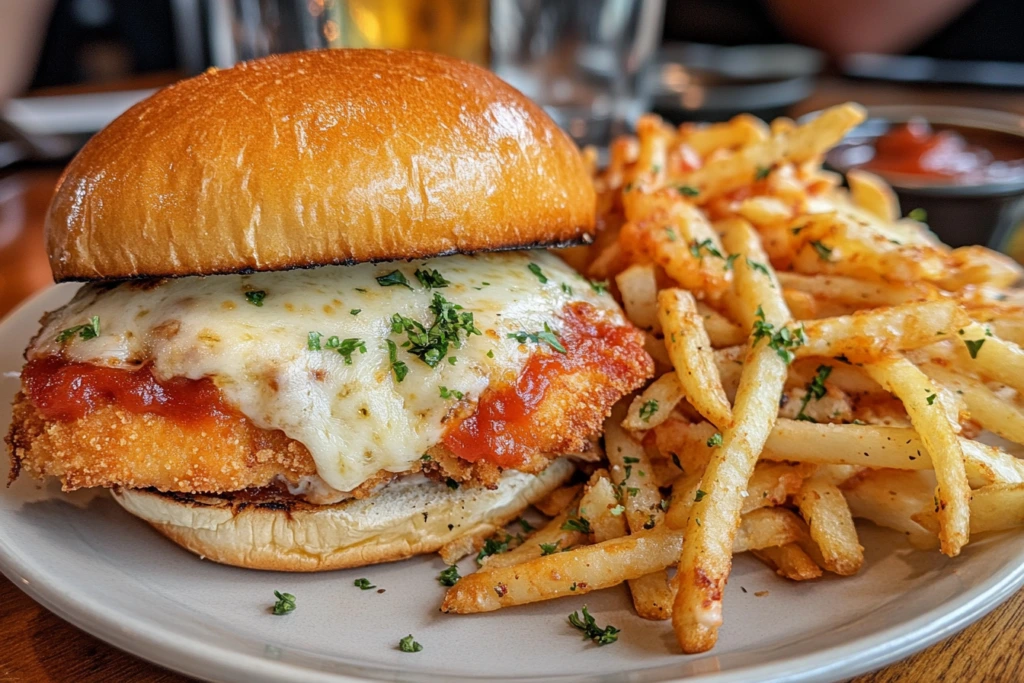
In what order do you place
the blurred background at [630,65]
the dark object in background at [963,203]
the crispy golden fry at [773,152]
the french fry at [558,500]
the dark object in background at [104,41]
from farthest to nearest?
the dark object in background at [104,41] → the blurred background at [630,65] → the dark object in background at [963,203] → the crispy golden fry at [773,152] → the french fry at [558,500]

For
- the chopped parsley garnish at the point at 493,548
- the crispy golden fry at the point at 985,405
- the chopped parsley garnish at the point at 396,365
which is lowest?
the chopped parsley garnish at the point at 493,548

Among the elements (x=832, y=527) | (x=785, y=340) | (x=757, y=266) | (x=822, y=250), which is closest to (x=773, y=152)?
Answer: (x=822, y=250)

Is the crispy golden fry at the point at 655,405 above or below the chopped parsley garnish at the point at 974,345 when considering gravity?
below

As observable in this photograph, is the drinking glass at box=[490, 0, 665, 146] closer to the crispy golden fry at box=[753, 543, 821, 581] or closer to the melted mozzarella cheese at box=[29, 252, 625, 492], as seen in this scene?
the melted mozzarella cheese at box=[29, 252, 625, 492]

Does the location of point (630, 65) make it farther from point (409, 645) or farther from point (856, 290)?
point (409, 645)

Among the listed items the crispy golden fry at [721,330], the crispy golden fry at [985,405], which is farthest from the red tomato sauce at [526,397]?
the crispy golden fry at [985,405]

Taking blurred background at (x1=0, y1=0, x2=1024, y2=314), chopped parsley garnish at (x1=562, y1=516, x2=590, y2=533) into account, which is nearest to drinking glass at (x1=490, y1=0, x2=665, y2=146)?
blurred background at (x1=0, y1=0, x2=1024, y2=314)

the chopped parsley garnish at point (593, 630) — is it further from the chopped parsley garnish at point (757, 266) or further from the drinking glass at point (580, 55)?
the drinking glass at point (580, 55)

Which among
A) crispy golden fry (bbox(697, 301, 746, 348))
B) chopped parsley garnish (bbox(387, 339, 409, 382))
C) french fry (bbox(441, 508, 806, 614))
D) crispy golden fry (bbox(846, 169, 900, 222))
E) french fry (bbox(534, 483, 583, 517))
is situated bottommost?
french fry (bbox(534, 483, 583, 517))

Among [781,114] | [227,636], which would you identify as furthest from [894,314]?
[781,114]

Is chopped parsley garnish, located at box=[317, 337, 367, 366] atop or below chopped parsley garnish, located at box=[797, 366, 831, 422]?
atop
